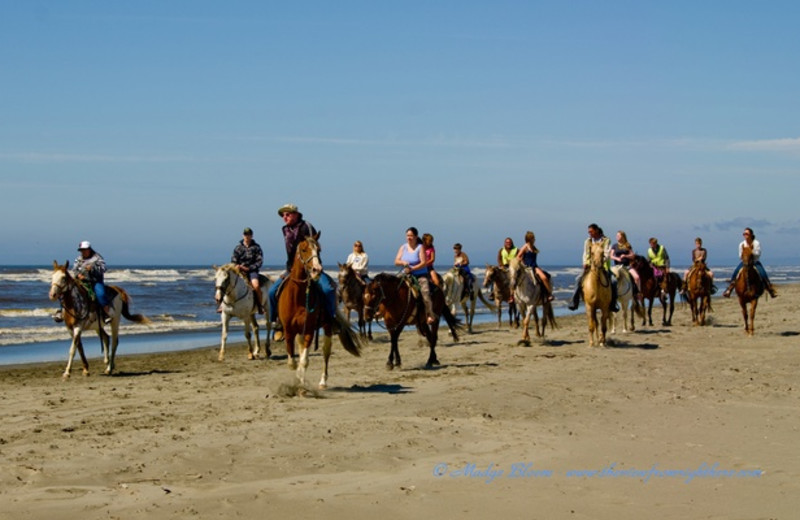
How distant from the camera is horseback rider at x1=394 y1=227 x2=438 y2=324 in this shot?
14.7m

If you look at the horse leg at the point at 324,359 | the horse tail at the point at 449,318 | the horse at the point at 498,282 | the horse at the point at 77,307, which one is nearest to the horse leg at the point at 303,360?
the horse leg at the point at 324,359

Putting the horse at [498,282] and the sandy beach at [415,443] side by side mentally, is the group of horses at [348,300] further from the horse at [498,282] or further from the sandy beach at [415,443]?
the sandy beach at [415,443]

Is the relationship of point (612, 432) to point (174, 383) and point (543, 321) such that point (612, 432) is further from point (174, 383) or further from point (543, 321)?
point (543, 321)

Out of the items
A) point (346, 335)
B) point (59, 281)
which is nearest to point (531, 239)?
point (346, 335)

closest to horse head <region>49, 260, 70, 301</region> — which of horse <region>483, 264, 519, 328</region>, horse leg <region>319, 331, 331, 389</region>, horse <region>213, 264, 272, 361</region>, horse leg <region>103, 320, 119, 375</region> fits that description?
horse leg <region>103, 320, 119, 375</region>

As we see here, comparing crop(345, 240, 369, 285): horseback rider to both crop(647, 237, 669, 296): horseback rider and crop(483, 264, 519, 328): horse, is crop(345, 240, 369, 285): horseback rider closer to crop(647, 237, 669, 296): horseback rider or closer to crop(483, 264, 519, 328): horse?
crop(483, 264, 519, 328): horse

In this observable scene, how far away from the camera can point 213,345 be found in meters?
22.2

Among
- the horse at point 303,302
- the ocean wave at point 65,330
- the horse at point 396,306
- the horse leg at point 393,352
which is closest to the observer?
the horse at point 303,302

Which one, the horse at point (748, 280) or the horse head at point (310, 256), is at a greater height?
the horse head at point (310, 256)

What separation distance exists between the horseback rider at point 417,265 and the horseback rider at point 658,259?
11.1 m

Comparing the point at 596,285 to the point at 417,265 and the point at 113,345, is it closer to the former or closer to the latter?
the point at 417,265

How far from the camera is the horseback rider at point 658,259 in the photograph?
24391 millimetres

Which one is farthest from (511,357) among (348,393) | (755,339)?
(755,339)

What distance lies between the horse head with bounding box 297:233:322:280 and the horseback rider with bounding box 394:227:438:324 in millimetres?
3258
